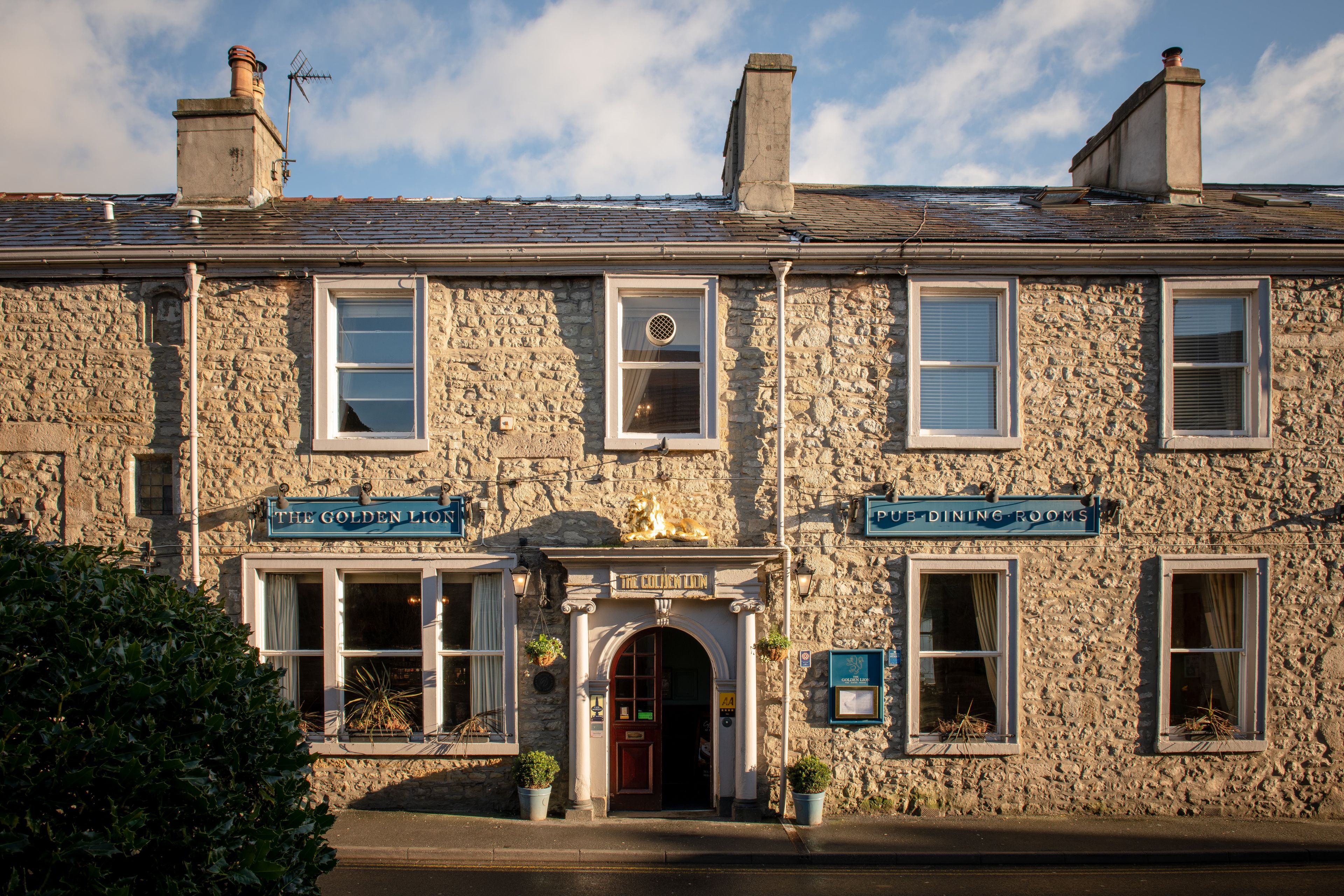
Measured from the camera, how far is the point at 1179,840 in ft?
26.4

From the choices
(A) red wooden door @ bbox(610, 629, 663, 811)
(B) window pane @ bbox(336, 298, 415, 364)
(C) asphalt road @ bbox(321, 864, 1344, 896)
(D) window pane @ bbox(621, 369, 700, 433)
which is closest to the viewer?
(C) asphalt road @ bbox(321, 864, 1344, 896)

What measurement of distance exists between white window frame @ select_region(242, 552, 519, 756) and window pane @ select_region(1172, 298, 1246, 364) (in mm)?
8337

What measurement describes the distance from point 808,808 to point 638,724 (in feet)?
6.80

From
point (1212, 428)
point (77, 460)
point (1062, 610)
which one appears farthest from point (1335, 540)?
point (77, 460)

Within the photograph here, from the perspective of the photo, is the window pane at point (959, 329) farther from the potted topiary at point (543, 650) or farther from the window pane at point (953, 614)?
the potted topiary at point (543, 650)

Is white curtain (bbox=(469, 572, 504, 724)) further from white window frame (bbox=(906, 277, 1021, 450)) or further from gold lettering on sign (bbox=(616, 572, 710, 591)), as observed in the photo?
white window frame (bbox=(906, 277, 1021, 450))

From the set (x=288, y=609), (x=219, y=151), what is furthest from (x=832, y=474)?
(x=219, y=151)

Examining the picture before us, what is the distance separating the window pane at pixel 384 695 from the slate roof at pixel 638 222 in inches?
193

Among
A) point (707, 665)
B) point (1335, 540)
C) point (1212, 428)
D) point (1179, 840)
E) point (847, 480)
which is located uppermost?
point (1212, 428)

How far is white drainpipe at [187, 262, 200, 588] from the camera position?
8.73m

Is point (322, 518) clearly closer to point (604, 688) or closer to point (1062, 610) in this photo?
point (604, 688)

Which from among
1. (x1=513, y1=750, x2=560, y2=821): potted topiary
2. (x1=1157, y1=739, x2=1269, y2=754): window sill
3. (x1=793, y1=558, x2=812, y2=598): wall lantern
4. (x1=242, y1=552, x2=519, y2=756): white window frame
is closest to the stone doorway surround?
(x1=513, y1=750, x2=560, y2=821): potted topiary

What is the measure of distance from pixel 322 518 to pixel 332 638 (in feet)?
4.55

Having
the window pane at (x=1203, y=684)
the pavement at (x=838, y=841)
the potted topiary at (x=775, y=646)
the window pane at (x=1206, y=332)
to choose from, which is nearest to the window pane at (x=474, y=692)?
the pavement at (x=838, y=841)
